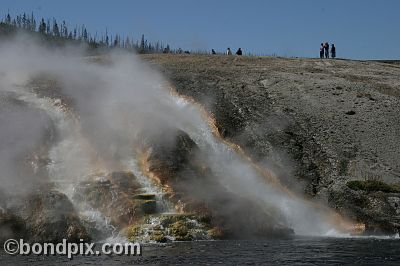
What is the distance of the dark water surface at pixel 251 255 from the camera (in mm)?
18094

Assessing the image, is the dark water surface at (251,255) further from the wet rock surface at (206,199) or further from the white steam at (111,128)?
the white steam at (111,128)

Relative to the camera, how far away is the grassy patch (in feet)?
95.2

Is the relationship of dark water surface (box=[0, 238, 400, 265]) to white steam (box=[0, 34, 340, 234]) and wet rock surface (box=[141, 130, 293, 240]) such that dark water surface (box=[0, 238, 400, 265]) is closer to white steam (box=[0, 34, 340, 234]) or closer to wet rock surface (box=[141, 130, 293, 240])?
wet rock surface (box=[141, 130, 293, 240])

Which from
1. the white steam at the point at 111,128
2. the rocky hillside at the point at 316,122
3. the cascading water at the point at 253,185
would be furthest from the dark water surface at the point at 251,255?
the rocky hillside at the point at 316,122

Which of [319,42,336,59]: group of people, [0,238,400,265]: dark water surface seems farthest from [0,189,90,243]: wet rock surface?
[319,42,336,59]: group of people

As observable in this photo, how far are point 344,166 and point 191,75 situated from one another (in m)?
14.2

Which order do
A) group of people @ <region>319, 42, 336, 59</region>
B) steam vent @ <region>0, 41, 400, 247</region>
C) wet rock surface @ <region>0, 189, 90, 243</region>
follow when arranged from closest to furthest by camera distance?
wet rock surface @ <region>0, 189, 90, 243</region> < steam vent @ <region>0, 41, 400, 247</region> < group of people @ <region>319, 42, 336, 59</region>

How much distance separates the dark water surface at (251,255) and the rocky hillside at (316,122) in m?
5.64

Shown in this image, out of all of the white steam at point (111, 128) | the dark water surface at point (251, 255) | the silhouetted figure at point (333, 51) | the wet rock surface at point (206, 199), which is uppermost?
the silhouetted figure at point (333, 51)

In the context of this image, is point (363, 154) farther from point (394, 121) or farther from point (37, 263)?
point (37, 263)

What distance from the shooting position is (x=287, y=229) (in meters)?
25.0

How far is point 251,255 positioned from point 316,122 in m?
18.2

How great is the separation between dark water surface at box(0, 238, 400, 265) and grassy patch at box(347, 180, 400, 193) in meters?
6.43

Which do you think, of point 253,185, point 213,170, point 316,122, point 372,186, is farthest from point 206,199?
point 316,122
